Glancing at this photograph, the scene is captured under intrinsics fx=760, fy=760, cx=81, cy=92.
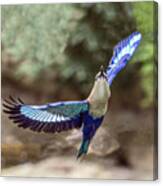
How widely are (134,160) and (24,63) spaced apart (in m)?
0.57

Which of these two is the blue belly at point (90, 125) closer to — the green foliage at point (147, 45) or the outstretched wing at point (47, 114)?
the outstretched wing at point (47, 114)

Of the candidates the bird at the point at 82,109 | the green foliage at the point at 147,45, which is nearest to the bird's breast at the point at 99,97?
the bird at the point at 82,109

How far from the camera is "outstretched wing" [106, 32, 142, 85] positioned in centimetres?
290

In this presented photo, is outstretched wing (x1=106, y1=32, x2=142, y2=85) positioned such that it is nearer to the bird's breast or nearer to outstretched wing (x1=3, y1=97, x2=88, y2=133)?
the bird's breast

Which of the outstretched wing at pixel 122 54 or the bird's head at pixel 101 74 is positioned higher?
the outstretched wing at pixel 122 54

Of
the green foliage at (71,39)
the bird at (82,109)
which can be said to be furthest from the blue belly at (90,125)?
the green foliage at (71,39)

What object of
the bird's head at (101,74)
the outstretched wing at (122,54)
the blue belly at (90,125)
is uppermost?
the outstretched wing at (122,54)

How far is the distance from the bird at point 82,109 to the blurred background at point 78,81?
0.02 meters

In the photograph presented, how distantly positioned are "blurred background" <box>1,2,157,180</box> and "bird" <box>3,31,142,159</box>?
2 centimetres

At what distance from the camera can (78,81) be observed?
2.94m

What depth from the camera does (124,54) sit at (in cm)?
291

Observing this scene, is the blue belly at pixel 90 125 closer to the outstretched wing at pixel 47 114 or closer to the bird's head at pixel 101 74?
the outstretched wing at pixel 47 114

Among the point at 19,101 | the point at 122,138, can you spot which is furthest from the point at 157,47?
the point at 19,101

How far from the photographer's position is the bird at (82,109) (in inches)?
114
